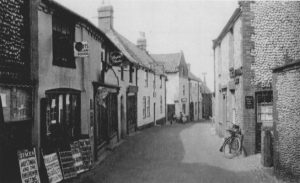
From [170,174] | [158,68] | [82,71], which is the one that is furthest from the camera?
[158,68]

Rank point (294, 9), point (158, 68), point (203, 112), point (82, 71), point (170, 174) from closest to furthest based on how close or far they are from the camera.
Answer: point (170, 174)
point (82, 71)
point (294, 9)
point (158, 68)
point (203, 112)

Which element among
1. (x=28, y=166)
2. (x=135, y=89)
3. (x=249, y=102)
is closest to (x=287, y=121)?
(x=249, y=102)

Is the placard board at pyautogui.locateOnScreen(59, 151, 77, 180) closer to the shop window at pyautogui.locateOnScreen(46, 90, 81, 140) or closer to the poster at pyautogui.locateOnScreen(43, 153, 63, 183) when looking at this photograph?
the poster at pyautogui.locateOnScreen(43, 153, 63, 183)

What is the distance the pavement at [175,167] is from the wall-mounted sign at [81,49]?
3927 millimetres

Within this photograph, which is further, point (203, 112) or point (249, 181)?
Answer: point (203, 112)

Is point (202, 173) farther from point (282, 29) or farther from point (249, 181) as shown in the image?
point (282, 29)

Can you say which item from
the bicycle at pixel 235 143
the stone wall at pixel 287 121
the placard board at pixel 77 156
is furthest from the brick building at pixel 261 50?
the placard board at pixel 77 156

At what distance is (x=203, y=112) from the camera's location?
54.3m

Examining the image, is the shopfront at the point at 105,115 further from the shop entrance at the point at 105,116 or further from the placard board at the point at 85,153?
the placard board at the point at 85,153

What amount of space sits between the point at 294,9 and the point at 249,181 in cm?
775

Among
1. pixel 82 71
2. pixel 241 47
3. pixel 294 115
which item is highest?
pixel 241 47

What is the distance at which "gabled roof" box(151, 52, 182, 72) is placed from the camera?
43.0 m

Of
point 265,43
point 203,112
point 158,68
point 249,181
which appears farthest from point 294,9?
point 203,112

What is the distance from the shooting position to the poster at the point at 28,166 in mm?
7774
